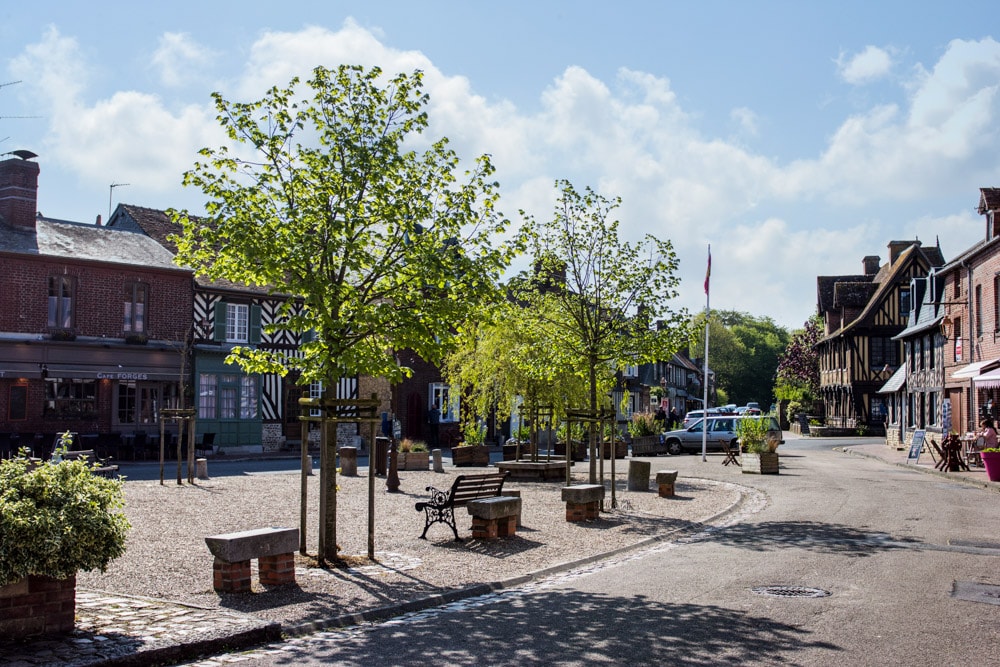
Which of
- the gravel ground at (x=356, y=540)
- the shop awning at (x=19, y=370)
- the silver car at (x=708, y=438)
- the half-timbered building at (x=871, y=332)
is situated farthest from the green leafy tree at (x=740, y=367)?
the gravel ground at (x=356, y=540)

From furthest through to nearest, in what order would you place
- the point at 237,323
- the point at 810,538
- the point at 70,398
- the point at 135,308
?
the point at 237,323
the point at 135,308
the point at 70,398
the point at 810,538

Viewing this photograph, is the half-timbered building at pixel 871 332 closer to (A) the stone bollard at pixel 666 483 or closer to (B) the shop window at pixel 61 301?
(A) the stone bollard at pixel 666 483

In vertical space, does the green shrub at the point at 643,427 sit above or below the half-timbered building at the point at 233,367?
below

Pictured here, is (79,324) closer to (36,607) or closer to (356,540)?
(356,540)

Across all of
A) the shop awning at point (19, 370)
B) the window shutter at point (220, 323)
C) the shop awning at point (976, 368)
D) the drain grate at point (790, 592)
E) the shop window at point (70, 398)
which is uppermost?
the window shutter at point (220, 323)

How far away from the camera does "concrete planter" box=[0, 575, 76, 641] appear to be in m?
6.97

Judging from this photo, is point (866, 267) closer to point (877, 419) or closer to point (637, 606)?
point (877, 419)

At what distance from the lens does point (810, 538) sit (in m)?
13.5

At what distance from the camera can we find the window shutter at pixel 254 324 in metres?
38.6

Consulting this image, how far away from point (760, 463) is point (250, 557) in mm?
19741

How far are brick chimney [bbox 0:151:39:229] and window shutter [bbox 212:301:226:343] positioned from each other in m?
7.07

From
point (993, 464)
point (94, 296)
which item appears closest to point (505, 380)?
point (993, 464)

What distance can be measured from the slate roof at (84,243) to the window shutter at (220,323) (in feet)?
8.51


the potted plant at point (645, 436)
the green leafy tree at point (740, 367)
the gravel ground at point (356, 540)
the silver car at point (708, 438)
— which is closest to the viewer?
the gravel ground at point (356, 540)
